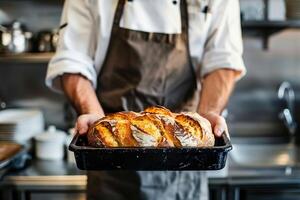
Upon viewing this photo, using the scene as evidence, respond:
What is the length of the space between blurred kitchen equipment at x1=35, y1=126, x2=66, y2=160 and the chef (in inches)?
25.2

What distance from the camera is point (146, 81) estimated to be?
1347 millimetres

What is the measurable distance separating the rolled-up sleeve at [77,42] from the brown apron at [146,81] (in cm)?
6

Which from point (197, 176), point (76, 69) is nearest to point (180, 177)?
point (197, 176)

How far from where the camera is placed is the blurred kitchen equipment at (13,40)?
2.10 meters

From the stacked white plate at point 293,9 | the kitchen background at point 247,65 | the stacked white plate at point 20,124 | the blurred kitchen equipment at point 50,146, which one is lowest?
the blurred kitchen equipment at point 50,146

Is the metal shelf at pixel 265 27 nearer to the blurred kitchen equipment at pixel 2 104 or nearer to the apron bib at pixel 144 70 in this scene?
the apron bib at pixel 144 70

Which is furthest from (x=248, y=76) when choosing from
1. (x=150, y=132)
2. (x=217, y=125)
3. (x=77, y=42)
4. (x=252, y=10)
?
(x=150, y=132)

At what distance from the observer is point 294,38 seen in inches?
92.7

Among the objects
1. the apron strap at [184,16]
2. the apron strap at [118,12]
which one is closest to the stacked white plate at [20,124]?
the apron strap at [118,12]

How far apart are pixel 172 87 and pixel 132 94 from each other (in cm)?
13

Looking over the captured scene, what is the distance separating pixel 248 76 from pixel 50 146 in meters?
1.10

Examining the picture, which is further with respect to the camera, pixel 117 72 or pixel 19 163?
pixel 19 163

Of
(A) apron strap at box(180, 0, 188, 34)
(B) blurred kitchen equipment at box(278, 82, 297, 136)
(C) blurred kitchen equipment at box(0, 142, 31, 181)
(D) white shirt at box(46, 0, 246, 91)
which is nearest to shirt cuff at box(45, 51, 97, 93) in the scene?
(D) white shirt at box(46, 0, 246, 91)

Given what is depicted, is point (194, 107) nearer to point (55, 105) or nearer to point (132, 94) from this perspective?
point (132, 94)
